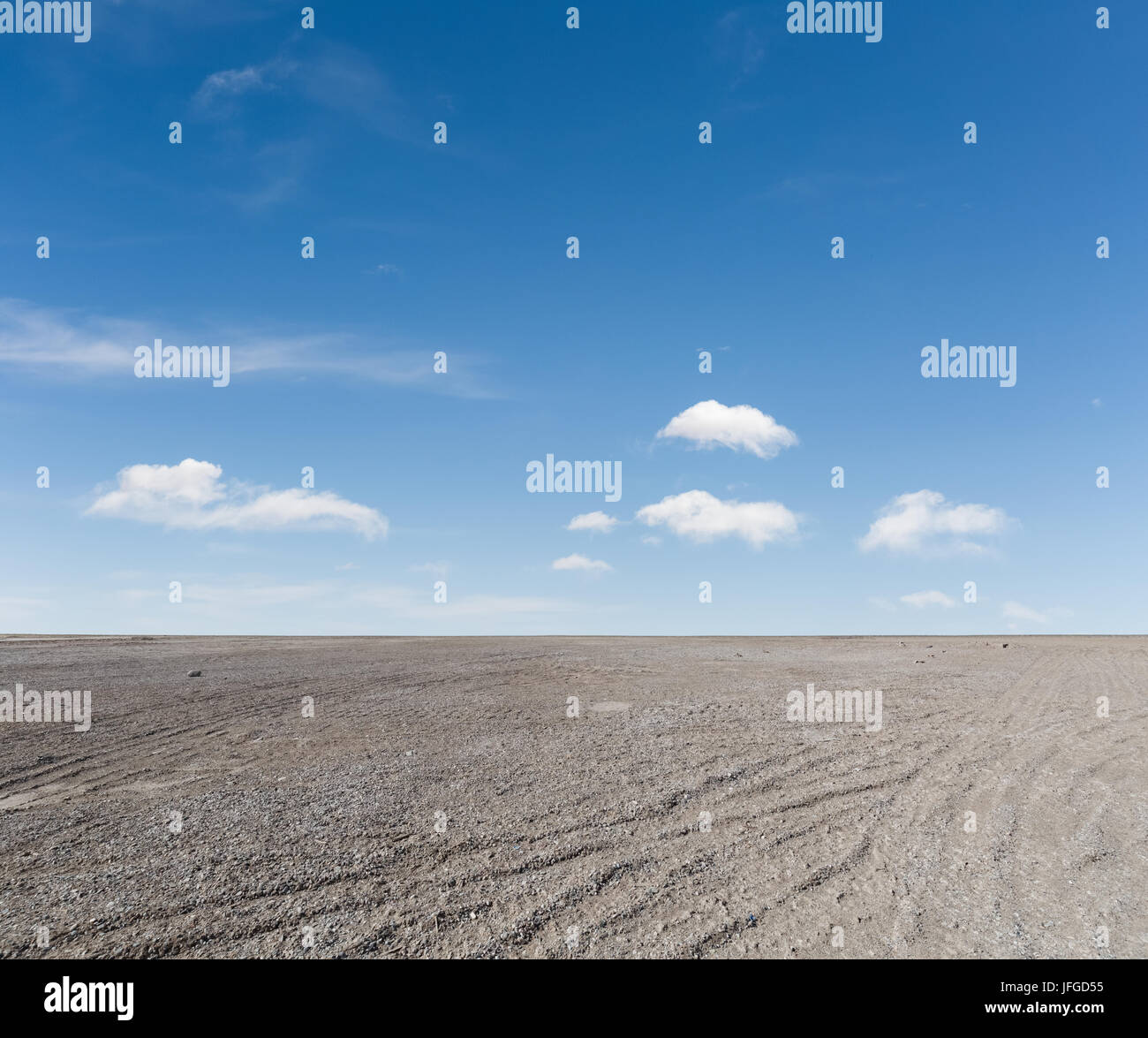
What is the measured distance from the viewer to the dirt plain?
6.59 metres

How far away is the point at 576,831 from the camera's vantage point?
9.12 m

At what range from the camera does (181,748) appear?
14523 mm

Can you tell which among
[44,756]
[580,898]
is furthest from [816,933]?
[44,756]

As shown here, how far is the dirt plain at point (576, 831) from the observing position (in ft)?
21.6

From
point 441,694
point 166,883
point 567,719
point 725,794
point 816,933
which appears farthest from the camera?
point 441,694

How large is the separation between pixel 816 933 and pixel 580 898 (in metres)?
2.40

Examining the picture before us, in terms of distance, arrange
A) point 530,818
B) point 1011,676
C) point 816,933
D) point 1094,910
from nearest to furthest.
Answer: point 816,933, point 1094,910, point 530,818, point 1011,676
